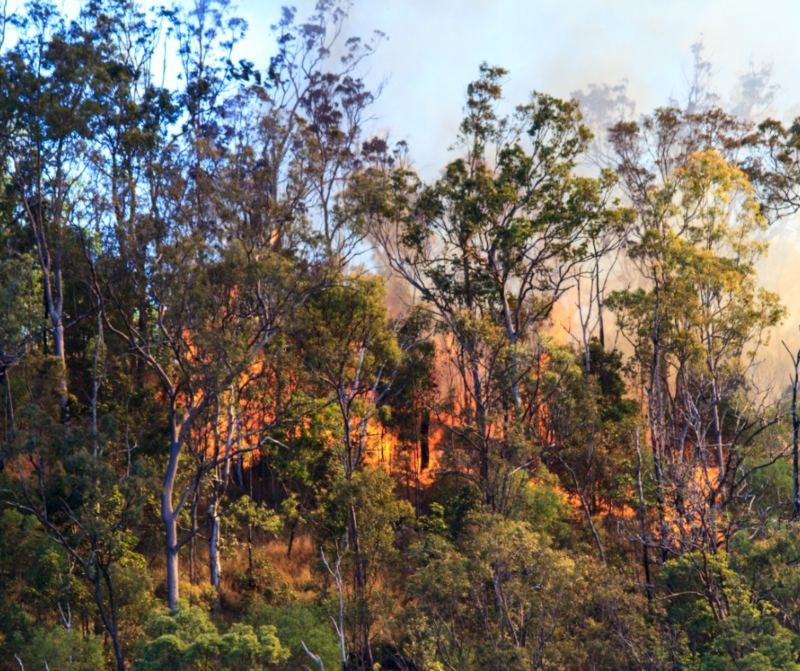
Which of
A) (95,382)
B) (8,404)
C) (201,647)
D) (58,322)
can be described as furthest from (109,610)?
(58,322)

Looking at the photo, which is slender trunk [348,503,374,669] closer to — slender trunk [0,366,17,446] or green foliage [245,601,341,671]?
green foliage [245,601,341,671]

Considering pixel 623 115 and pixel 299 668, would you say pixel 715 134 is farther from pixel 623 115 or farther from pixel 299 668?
pixel 623 115

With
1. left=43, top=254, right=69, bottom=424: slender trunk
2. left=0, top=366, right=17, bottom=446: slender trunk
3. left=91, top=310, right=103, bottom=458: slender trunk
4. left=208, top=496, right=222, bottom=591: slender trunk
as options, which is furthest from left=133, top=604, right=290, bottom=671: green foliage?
left=43, top=254, right=69, bottom=424: slender trunk

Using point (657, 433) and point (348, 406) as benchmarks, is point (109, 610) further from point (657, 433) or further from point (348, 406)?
point (657, 433)

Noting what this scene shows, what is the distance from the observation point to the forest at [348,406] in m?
18.3

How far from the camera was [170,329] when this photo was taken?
22688 mm

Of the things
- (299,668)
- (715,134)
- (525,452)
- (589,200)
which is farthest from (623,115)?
(299,668)

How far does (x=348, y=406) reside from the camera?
24.6m

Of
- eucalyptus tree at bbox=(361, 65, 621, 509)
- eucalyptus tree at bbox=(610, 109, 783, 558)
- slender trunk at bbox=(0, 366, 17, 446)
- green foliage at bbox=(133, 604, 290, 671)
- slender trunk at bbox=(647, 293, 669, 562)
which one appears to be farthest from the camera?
eucalyptus tree at bbox=(361, 65, 621, 509)

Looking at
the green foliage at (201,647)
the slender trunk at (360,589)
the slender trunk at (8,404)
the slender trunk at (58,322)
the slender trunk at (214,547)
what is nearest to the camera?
the green foliage at (201,647)

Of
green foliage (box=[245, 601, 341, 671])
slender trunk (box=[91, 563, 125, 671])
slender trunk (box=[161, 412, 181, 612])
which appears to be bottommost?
green foliage (box=[245, 601, 341, 671])

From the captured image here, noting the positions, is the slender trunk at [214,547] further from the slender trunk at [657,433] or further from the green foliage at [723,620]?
the green foliage at [723,620]

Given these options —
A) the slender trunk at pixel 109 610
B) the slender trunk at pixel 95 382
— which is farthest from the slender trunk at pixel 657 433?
the slender trunk at pixel 95 382

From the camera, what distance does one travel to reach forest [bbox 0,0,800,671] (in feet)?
59.9
